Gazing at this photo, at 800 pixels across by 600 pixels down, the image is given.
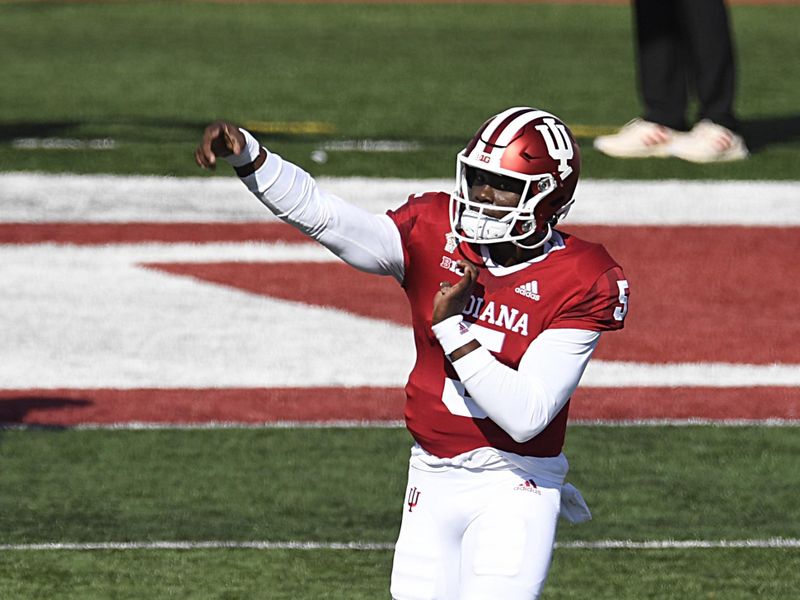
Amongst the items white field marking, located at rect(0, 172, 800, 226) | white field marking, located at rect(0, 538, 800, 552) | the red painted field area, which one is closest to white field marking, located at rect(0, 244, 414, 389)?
the red painted field area

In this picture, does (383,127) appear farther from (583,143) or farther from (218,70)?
(218,70)

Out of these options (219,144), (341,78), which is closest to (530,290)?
(219,144)

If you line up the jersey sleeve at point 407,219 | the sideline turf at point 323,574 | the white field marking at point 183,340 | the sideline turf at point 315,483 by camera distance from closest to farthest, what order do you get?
the jersey sleeve at point 407,219
the sideline turf at point 323,574
the sideline turf at point 315,483
the white field marking at point 183,340

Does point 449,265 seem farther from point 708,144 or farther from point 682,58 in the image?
point 682,58

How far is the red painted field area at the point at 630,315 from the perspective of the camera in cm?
706

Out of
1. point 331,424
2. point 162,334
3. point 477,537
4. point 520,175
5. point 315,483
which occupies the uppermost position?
point 520,175

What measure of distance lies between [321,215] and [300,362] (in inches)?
146

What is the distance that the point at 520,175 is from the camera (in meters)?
4.01

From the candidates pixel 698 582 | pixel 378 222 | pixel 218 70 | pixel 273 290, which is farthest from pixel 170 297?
pixel 218 70

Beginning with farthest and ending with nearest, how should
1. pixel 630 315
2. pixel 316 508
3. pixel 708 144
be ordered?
pixel 708 144 → pixel 630 315 → pixel 316 508

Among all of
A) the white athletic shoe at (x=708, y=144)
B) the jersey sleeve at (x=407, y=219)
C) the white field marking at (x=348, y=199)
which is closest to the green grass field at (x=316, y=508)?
the jersey sleeve at (x=407, y=219)

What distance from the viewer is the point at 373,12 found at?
2125 cm

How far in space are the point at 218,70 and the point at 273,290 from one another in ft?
24.4

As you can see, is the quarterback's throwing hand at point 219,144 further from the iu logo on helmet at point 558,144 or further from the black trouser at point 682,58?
the black trouser at point 682,58
